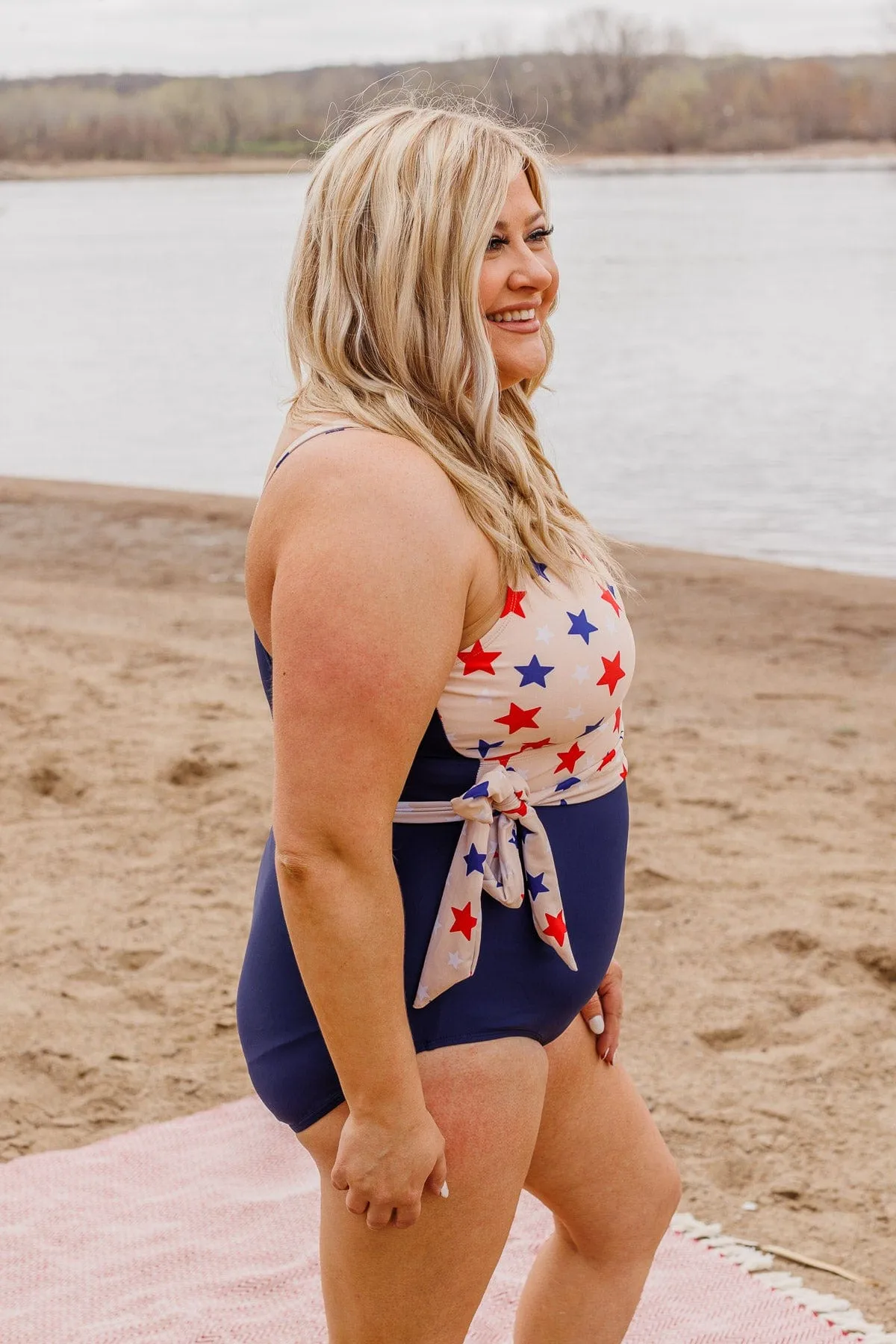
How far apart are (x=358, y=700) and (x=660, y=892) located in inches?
121

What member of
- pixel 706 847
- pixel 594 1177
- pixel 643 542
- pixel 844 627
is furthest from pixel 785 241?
pixel 594 1177

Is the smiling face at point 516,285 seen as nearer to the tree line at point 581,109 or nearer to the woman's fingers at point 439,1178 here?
the woman's fingers at point 439,1178

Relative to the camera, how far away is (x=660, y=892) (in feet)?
14.2

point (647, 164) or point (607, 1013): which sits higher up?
point (607, 1013)

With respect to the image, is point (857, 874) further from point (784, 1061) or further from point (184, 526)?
point (184, 526)

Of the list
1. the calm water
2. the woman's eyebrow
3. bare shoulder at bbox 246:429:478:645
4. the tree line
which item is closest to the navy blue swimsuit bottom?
bare shoulder at bbox 246:429:478:645

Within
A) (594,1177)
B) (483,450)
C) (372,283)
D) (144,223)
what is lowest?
(144,223)

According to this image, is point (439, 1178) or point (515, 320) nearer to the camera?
point (439, 1178)

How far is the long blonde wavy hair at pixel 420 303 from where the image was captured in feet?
4.96

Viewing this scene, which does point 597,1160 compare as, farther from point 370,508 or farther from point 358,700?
point 370,508

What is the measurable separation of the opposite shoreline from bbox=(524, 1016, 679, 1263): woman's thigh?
293ft

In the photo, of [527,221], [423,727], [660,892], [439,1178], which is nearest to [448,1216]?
[439,1178]

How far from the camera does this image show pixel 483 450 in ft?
5.19

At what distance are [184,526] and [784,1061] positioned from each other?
25.9ft
